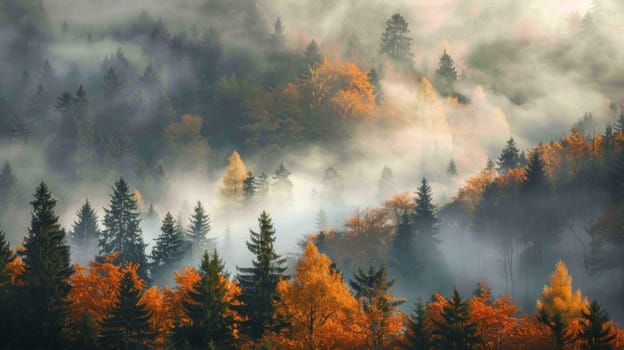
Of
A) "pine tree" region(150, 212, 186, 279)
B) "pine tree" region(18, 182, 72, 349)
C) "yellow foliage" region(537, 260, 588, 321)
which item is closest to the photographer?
"pine tree" region(18, 182, 72, 349)

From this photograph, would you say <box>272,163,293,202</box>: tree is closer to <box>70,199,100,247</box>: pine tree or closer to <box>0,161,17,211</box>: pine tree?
<box>70,199,100,247</box>: pine tree

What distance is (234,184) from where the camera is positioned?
167 metres

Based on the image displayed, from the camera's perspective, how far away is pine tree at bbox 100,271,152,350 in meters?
67.8

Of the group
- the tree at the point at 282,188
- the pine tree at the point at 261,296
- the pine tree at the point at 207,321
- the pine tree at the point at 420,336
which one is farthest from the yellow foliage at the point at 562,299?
the tree at the point at 282,188

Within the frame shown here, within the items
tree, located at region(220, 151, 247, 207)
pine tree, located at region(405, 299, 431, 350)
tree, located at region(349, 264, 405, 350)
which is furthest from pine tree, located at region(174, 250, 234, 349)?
tree, located at region(220, 151, 247, 207)

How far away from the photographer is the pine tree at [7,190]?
6860 inches

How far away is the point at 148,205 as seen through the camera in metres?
192

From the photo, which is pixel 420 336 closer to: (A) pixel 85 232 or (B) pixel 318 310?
(B) pixel 318 310

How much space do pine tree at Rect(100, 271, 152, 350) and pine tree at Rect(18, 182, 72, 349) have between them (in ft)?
13.3

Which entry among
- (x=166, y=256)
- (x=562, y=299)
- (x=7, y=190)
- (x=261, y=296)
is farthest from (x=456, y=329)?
(x=7, y=190)

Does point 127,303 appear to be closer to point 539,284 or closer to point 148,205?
point 539,284

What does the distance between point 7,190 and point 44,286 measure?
113m

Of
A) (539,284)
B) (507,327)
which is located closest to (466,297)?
(539,284)

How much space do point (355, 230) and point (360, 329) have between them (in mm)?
60627
